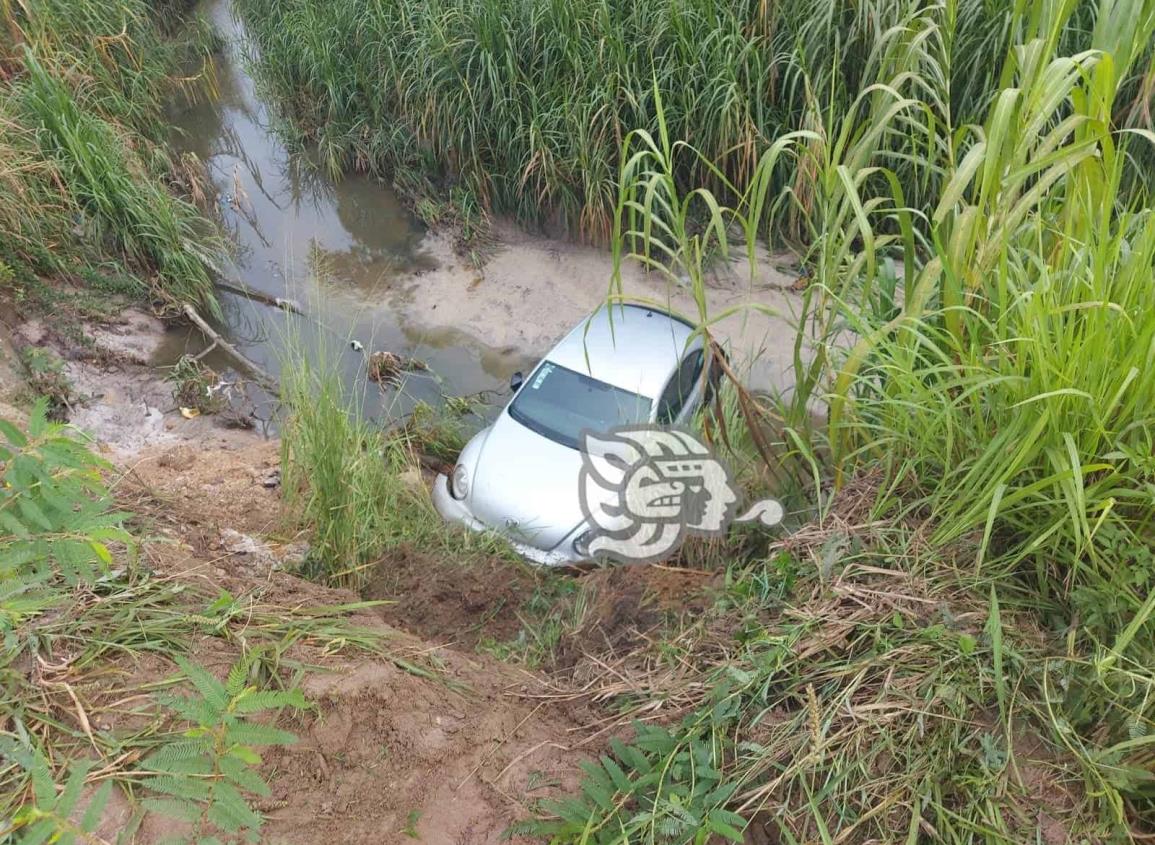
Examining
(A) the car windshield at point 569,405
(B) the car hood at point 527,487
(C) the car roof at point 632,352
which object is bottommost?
(B) the car hood at point 527,487

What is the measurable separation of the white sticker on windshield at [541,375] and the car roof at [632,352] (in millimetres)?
69

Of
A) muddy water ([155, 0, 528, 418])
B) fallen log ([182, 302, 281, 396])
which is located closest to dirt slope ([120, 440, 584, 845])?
muddy water ([155, 0, 528, 418])

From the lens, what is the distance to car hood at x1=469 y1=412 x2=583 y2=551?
13.2ft

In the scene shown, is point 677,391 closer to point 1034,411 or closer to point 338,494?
point 338,494

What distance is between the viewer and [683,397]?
15.2 feet

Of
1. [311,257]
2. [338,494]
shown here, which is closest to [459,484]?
[338,494]

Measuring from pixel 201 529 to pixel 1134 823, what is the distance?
2824 millimetres

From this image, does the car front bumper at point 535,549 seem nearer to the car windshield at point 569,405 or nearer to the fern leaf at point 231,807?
the car windshield at point 569,405

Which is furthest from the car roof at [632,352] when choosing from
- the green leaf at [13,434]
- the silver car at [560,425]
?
the green leaf at [13,434]

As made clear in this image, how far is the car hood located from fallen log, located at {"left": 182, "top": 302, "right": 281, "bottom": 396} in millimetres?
2521

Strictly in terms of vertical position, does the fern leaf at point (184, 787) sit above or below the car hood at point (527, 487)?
above

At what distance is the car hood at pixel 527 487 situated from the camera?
404 centimetres

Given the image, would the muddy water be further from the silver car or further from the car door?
the car door

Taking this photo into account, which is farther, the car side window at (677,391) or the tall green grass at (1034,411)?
the car side window at (677,391)
